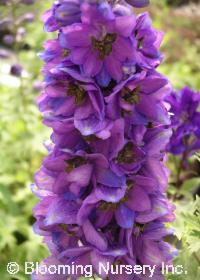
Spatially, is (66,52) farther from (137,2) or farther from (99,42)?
(137,2)

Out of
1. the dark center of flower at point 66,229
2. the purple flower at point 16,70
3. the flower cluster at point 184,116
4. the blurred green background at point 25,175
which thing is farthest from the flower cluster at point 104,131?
the purple flower at point 16,70

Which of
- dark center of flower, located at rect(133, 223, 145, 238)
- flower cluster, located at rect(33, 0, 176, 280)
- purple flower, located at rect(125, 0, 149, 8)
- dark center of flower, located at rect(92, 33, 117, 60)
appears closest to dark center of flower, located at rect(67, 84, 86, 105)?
flower cluster, located at rect(33, 0, 176, 280)

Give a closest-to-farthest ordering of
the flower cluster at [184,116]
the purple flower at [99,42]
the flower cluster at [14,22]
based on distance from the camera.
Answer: the purple flower at [99,42] → the flower cluster at [184,116] → the flower cluster at [14,22]

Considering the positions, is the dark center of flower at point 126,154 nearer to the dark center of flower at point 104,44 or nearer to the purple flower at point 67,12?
the dark center of flower at point 104,44

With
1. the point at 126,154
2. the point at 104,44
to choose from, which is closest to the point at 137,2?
the point at 104,44

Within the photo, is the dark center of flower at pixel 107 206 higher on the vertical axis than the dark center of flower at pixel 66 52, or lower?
lower

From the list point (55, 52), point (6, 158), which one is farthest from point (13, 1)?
point (55, 52)

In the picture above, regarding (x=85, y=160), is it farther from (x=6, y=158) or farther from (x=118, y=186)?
(x=6, y=158)
